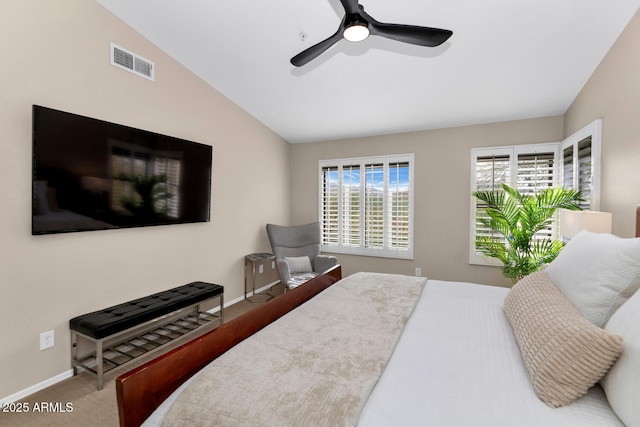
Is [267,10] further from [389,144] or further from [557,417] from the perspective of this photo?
[557,417]

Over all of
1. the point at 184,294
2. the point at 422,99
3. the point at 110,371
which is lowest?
the point at 110,371

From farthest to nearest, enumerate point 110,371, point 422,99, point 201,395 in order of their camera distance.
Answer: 1. point 422,99
2. point 110,371
3. point 201,395

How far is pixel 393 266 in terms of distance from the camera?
439 centimetres

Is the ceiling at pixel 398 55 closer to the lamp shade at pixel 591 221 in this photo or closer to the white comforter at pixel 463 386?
the lamp shade at pixel 591 221

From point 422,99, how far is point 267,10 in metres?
1.93

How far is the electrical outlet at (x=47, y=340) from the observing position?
7.06 feet

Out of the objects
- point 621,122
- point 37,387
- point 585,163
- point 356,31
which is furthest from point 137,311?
point 585,163

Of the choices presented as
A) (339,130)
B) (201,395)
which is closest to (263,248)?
(339,130)

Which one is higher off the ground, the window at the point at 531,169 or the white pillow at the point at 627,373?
the window at the point at 531,169

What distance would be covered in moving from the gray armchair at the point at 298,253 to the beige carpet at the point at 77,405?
1.89 m

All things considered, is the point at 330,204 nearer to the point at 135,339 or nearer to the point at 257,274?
the point at 257,274

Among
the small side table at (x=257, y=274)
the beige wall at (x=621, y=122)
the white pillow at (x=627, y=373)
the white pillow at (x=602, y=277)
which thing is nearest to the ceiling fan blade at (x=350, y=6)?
the white pillow at (x=602, y=277)

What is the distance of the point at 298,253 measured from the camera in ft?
14.3

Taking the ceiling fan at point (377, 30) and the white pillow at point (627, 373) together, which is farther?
the ceiling fan at point (377, 30)
